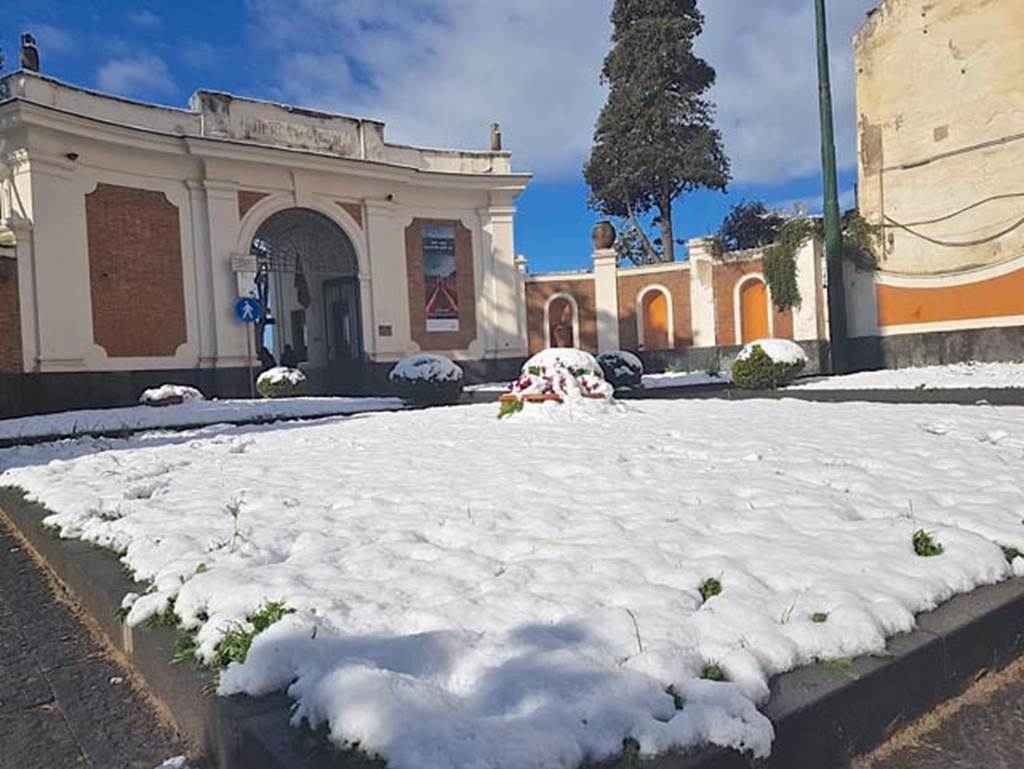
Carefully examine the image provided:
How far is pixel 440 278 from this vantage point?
19484 mm

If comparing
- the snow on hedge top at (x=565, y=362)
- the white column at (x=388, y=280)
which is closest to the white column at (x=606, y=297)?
the white column at (x=388, y=280)

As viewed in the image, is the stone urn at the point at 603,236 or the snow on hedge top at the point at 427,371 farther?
the stone urn at the point at 603,236

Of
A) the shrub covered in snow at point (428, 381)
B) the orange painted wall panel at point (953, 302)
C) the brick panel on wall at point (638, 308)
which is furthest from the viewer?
the brick panel on wall at point (638, 308)

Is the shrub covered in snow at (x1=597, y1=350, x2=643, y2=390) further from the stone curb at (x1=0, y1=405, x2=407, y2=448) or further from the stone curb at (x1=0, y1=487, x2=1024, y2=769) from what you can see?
the stone curb at (x1=0, y1=487, x2=1024, y2=769)

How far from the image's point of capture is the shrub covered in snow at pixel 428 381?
550 inches

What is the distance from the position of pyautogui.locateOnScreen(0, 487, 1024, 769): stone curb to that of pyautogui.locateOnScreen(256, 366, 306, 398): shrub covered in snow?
12.6 m

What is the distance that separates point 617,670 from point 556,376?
6.33m

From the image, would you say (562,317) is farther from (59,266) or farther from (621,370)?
(59,266)

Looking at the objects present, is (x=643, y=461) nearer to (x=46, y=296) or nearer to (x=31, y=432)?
(x=31, y=432)

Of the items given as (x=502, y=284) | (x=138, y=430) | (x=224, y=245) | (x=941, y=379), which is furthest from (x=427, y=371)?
(x=941, y=379)

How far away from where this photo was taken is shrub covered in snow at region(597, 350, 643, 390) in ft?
44.8

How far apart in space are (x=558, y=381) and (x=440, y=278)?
12.0m

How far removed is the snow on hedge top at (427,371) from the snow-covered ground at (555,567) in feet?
27.5

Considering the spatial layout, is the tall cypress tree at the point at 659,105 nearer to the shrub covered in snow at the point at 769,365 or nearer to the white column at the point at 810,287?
the white column at the point at 810,287
